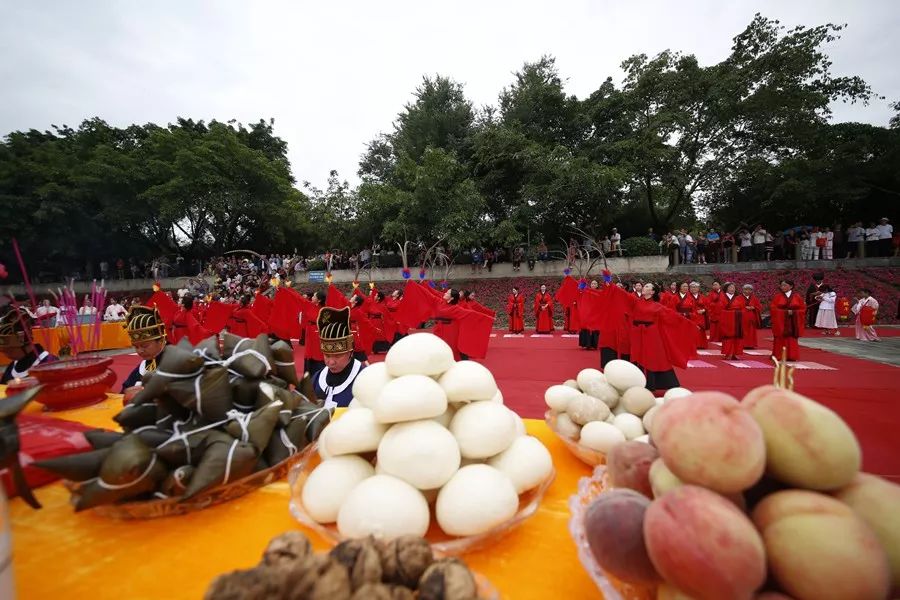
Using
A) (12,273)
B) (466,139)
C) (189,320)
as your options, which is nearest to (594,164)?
(466,139)

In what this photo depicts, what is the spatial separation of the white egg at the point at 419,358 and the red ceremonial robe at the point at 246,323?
22.8 ft

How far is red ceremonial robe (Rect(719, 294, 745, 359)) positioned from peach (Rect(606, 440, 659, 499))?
28.0 ft

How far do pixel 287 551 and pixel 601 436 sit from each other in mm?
1068

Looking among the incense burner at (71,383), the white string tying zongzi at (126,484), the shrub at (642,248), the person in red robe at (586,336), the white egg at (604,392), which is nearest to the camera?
the white string tying zongzi at (126,484)

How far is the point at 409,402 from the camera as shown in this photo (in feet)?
3.57

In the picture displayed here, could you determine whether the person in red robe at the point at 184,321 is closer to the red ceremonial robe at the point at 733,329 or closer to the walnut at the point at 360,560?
the walnut at the point at 360,560

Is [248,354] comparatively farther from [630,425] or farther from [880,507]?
[880,507]

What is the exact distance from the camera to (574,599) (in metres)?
0.85

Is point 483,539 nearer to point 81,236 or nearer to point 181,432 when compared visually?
point 181,432

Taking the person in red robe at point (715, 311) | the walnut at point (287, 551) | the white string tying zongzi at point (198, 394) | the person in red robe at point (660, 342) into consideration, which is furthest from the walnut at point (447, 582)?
the person in red robe at point (715, 311)

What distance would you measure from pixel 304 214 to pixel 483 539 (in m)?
24.3

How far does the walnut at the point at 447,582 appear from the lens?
667 mm

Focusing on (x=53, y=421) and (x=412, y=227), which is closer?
(x=53, y=421)

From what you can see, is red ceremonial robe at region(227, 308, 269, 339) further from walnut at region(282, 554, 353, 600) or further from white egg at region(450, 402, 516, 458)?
walnut at region(282, 554, 353, 600)
